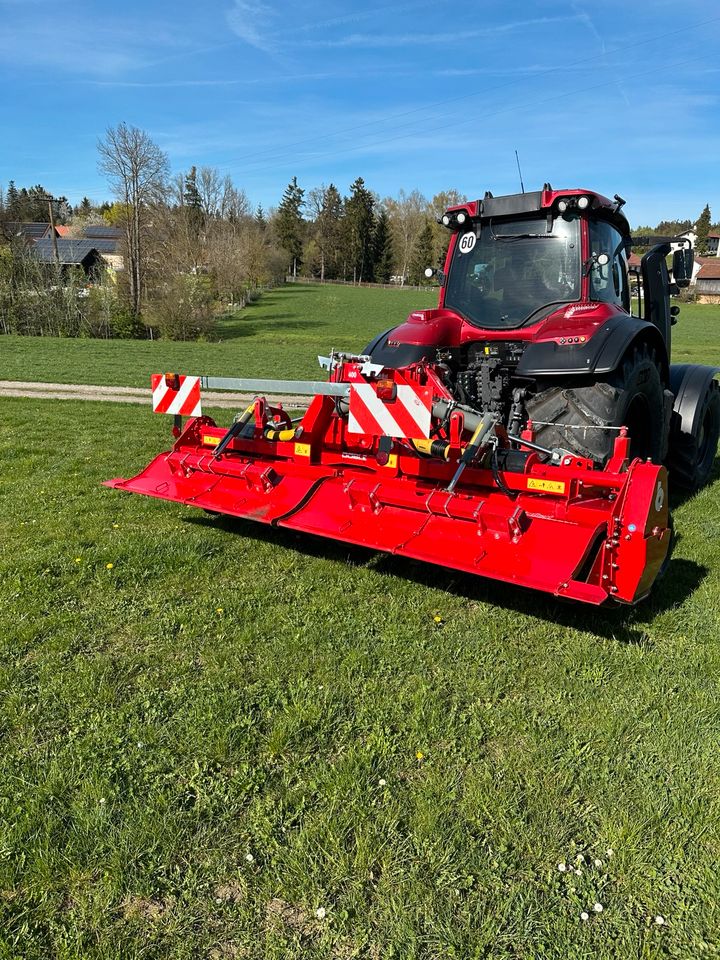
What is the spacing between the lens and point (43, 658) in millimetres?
3426

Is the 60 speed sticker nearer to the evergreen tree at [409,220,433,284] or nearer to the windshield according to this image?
the windshield

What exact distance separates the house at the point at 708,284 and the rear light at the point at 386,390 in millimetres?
82964

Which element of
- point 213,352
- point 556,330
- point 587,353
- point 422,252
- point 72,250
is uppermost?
point 422,252

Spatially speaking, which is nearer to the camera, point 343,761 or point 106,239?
point 343,761

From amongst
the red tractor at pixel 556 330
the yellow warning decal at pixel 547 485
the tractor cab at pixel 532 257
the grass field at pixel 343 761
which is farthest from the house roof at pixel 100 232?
the yellow warning decal at pixel 547 485

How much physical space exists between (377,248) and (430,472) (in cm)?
9241

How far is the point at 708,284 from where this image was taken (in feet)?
259

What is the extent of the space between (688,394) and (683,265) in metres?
1.24

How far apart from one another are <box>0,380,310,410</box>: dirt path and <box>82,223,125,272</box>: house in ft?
142

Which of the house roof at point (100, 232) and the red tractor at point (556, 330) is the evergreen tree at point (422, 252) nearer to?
the house roof at point (100, 232)

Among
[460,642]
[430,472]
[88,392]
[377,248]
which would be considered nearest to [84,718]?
[460,642]

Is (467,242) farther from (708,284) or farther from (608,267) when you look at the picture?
(708,284)

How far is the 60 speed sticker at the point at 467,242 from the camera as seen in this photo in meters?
5.91

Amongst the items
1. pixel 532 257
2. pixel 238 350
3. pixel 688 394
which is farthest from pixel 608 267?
pixel 238 350
